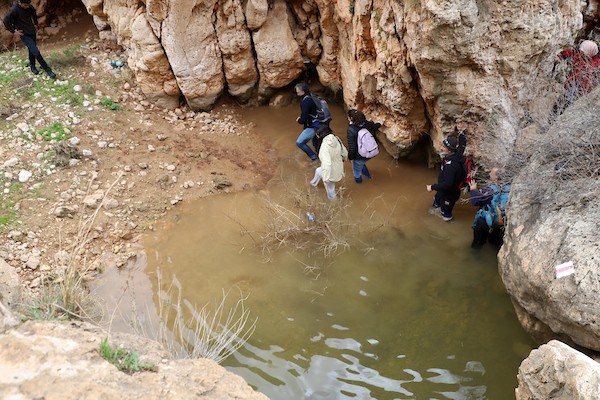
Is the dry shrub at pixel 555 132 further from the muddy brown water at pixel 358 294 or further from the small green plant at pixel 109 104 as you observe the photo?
the small green plant at pixel 109 104

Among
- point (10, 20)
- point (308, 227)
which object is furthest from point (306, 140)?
point (10, 20)

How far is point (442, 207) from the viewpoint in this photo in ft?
22.7

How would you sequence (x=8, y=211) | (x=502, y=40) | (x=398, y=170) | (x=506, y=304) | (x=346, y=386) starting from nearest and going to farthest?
(x=346, y=386) → (x=506, y=304) → (x=502, y=40) → (x=8, y=211) → (x=398, y=170)

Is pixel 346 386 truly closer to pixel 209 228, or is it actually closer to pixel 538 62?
pixel 209 228

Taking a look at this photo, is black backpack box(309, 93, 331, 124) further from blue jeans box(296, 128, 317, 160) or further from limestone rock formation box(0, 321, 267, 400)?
limestone rock formation box(0, 321, 267, 400)

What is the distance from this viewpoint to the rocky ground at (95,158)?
22.1 ft

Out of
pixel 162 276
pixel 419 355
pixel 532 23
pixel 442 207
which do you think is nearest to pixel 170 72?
pixel 162 276

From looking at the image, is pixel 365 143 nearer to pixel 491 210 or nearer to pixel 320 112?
pixel 320 112

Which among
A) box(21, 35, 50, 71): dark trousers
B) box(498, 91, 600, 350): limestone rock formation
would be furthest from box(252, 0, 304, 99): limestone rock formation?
box(498, 91, 600, 350): limestone rock formation

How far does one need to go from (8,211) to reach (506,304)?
6.66 meters

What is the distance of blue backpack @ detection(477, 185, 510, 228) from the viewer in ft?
19.8

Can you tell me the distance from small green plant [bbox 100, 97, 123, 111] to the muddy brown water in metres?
2.54

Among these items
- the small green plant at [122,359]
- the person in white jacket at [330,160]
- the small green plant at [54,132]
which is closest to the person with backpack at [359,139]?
the person in white jacket at [330,160]

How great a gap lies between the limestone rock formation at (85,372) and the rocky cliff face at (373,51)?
4827mm
